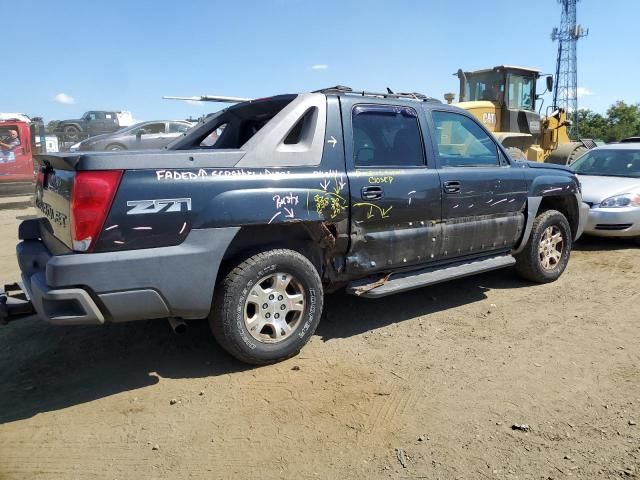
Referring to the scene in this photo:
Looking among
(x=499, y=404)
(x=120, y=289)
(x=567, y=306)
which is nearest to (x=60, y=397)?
(x=120, y=289)

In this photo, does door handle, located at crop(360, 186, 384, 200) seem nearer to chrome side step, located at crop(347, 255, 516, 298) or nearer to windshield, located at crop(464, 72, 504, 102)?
chrome side step, located at crop(347, 255, 516, 298)

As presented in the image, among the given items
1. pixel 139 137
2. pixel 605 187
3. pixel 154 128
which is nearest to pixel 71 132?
pixel 154 128

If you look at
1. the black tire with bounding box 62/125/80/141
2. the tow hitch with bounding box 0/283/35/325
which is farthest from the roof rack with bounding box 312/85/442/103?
the black tire with bounding box 62/125/80/141

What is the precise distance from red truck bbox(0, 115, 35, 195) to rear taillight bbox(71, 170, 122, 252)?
13251 mm

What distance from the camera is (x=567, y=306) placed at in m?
4.91

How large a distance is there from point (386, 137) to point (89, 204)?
2.35m

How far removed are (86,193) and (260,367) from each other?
165 cm

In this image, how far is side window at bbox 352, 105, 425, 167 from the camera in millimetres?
Result: 4051

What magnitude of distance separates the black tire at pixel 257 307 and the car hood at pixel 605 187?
5.49m

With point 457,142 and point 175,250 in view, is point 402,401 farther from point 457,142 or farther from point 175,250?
point 457,142

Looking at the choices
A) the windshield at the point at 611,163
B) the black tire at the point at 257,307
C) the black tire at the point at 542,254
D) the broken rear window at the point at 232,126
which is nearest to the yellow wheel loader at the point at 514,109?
the windshield at the point at 611,163

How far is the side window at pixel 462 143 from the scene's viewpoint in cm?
459

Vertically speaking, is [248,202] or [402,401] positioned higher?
[248,202]

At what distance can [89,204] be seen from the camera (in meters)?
2.92
